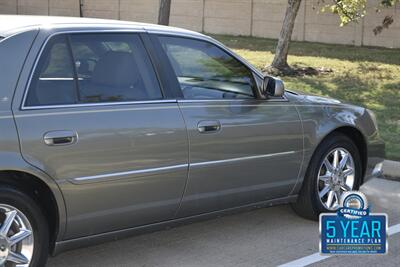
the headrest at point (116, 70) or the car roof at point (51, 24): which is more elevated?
the car roof at point (51, 24)

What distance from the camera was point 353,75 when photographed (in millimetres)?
13164

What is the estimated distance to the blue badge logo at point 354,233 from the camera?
4.77 m

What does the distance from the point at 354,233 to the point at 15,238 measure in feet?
8.31

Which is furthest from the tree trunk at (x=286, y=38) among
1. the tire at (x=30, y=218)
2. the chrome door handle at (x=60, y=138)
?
the tire at (x=30, y=218)

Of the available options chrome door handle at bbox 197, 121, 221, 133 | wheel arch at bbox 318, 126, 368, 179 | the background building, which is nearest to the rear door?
chrome door handle at bbox 197, 121, 221, 133

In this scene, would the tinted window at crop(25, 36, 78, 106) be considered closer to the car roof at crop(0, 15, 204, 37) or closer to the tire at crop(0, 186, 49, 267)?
the car roof at crop(0, 15, 204, 37)

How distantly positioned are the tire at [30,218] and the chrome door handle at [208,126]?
4.19ft

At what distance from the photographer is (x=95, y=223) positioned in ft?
13.3

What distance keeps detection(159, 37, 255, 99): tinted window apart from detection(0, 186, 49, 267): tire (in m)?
1.39

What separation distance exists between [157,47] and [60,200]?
1.34m

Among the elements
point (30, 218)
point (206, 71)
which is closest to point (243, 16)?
point (206, 71)

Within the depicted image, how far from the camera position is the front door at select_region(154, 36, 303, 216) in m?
4.52

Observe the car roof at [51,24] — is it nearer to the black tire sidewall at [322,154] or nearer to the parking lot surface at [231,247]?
the parking lot surface at [231,247]

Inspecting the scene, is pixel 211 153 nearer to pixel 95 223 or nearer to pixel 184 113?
pixel 184 113
